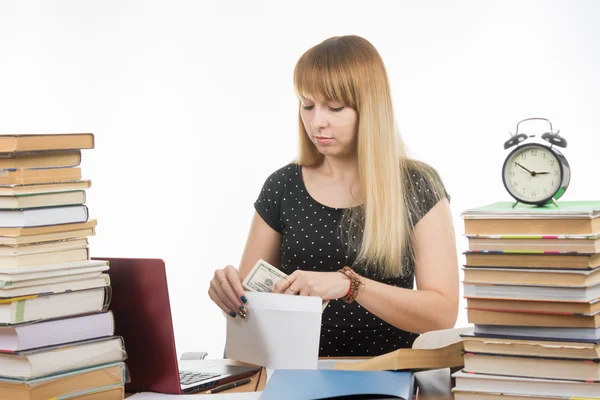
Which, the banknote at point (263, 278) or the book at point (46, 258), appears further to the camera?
the banknote at point (263, 278)

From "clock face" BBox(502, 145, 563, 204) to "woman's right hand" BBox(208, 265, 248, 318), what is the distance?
624mm

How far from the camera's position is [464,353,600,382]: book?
1.23 meters

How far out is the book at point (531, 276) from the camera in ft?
4.04

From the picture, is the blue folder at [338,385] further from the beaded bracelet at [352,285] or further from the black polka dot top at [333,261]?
the black polka dot top at [333,261]

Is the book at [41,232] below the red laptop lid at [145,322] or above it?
above

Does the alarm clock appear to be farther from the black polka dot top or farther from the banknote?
the black polka dot top

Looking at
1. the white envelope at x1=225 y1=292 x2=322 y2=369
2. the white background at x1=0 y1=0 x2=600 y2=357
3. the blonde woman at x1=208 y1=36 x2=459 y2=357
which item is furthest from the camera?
the white background at x1=0 y1=0 x2=600 y2=357

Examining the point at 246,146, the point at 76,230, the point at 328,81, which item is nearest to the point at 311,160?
the point at 328,81

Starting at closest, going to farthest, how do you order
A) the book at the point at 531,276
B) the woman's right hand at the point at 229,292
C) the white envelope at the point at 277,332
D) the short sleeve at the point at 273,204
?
1. the book at the point at 531,276
2. the white envelope at the point at 277,332
3. the woman's right hand at the point at 229,292
4. the short sleeve at the point at 273,204

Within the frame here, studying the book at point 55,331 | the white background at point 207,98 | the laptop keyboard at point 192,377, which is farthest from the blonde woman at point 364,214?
the white background at point 207,98

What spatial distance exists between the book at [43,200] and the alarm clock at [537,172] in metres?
0.79

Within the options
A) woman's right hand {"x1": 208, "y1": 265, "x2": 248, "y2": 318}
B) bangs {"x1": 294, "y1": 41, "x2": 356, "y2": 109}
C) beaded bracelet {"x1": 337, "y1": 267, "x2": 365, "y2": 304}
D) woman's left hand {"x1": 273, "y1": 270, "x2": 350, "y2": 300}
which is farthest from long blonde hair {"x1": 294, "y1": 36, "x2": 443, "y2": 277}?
woman's right hand {"x1": 208, "y1": 265, "x2": 248, "y2": 318}

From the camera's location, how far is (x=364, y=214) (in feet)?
7.46

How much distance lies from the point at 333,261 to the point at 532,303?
42.5 inches
